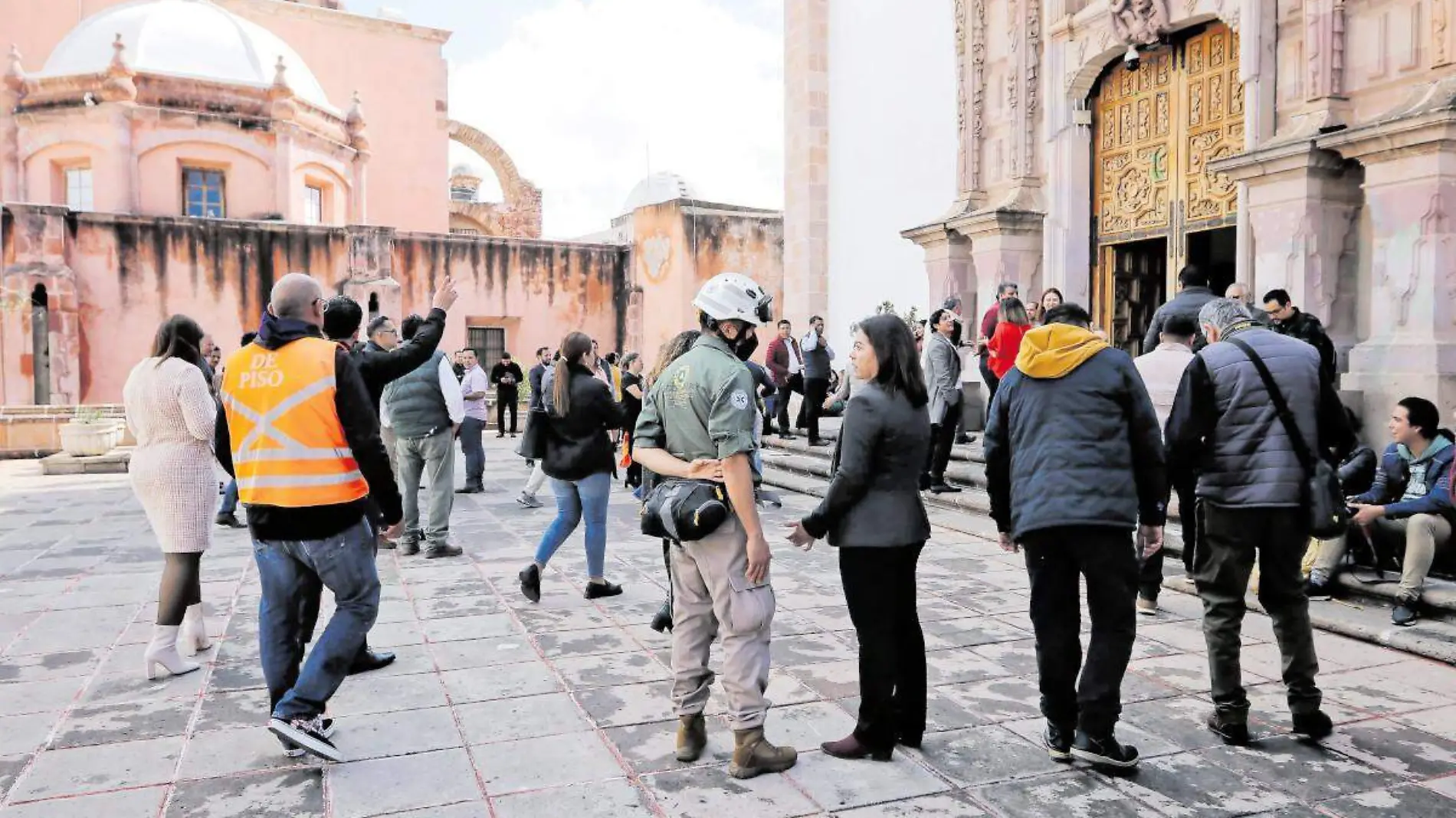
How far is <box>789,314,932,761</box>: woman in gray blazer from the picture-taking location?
361 centimetres

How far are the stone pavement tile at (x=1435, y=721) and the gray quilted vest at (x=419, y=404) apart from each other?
3.91 m

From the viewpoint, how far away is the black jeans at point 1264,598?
3.84 m

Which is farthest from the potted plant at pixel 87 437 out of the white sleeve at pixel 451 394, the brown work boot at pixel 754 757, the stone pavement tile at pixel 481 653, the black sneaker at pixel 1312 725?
the black sneaker at pixel 1312 725

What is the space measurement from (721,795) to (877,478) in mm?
1178

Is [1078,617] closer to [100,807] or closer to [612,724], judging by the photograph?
[612,724]

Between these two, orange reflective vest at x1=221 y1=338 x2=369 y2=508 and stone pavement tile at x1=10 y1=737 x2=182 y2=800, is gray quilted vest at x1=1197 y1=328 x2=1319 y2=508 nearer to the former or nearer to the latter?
orange reflective vest at x1=221 y1=338 x2=369 y2=508

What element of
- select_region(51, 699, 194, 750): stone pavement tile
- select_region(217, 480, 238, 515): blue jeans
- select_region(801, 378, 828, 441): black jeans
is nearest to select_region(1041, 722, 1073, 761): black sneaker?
select_region(51, 699, 194, 750): stone pavement tile

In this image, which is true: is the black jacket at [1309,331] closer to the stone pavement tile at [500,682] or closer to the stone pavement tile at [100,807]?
the stone pavement tile at [500,682]

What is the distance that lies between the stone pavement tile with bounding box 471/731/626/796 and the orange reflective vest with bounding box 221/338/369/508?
1.08 metres

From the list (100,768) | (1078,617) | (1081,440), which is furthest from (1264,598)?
(100,768)

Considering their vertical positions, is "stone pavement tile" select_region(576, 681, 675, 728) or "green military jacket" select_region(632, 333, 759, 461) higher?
"green military jacket" select_region(632, 333, 759, 461)

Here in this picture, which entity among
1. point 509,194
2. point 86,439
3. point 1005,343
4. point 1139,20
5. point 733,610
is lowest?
point 86,439

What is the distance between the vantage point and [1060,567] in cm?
368

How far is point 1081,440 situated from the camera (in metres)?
3.63
